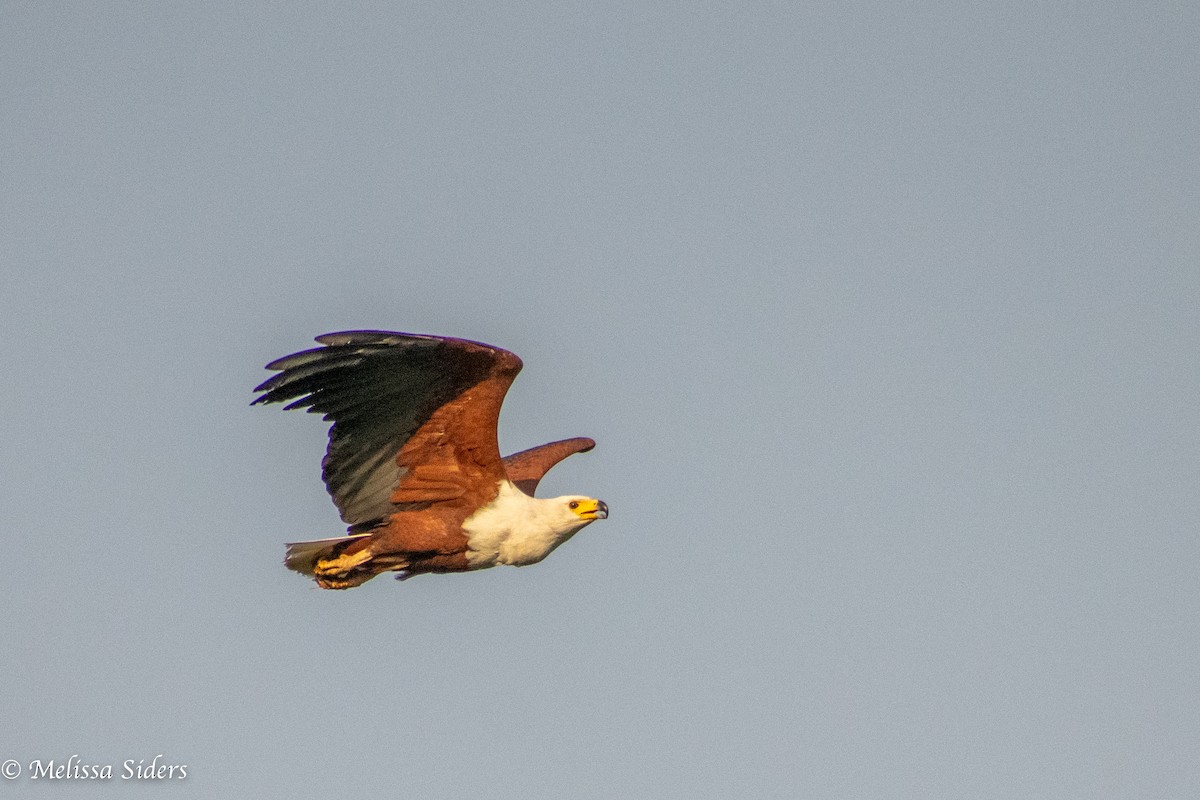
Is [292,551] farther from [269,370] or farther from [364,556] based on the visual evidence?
[269,370]

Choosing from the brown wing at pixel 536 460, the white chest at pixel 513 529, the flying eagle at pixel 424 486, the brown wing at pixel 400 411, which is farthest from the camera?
the brown wing at pixel 536 460

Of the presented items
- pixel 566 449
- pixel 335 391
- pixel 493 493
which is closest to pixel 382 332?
pixel 335 391

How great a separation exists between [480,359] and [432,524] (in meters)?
1.36

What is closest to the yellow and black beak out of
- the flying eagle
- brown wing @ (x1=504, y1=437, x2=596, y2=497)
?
the flying eagle

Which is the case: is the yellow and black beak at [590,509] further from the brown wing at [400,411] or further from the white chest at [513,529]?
the brown wing at [400,411]

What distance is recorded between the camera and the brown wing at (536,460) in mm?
14039

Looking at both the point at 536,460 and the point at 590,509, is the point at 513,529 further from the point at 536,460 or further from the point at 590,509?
the point at 536,460

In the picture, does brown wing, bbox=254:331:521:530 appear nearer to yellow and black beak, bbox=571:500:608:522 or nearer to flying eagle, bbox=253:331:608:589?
flying eagle, bbox=253:331:608:589

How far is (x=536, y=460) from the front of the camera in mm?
14336

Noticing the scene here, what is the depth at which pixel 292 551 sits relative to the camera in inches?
484

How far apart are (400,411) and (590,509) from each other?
1.55 m

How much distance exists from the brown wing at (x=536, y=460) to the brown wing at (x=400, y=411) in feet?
5.37

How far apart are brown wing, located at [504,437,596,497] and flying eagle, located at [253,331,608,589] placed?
1.47 meters

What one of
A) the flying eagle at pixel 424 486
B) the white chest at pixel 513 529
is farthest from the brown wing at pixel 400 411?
the white chest at pixel 513 529
